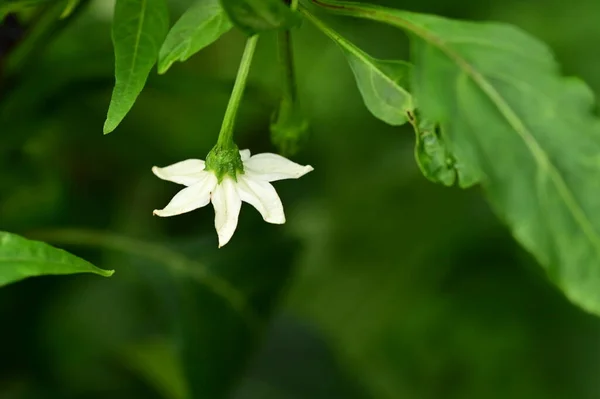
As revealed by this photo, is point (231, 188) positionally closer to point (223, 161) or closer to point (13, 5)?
point (223, 161)

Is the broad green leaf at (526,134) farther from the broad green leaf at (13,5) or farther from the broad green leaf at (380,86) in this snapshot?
the broad green leaf at (13,5)

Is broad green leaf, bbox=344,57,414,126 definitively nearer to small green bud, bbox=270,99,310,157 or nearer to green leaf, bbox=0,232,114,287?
small green bud, bbox=270,99,310,157

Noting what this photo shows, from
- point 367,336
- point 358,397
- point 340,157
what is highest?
point 340,157

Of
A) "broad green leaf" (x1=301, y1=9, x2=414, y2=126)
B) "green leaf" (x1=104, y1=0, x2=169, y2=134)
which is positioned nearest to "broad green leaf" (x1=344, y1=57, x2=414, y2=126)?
"broad green leaf" (x1=301, y1=9, x2=414, y2=126)

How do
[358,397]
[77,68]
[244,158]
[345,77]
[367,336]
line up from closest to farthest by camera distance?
1. [244,158]
2. [77,68]
3. [358,397]
4. [345,77]
5. [367,336]

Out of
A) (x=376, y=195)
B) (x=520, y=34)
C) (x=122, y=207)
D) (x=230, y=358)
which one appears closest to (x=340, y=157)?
(x=376, y=195)

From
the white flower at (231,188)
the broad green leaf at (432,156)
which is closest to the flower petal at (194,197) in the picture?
the white flower at (231,188)

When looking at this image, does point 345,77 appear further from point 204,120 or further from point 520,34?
point 520,34
